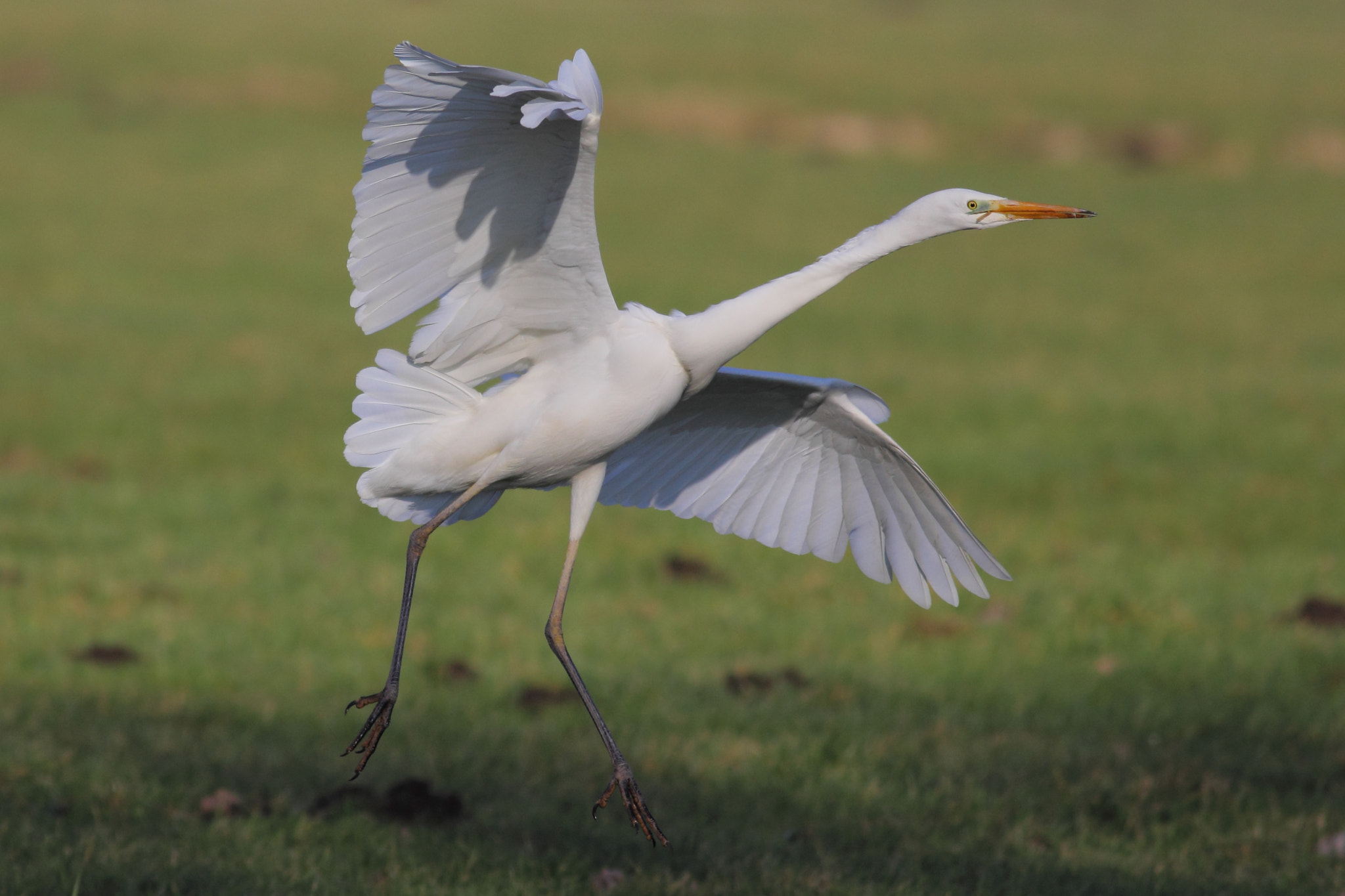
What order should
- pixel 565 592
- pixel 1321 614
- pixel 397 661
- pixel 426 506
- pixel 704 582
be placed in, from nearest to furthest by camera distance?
pixel 397 661, pixel 565 592, pixel 426 506, pixel 1321 614, pixel 704 582

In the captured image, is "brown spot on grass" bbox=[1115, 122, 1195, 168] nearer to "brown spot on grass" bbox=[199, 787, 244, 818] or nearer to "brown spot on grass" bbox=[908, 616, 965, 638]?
"brown spot on grass" bbox=[908, 616, 965, 638]

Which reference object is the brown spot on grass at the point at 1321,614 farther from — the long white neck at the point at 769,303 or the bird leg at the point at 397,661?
the bird leg at the point at 397,661

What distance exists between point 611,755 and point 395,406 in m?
1.30

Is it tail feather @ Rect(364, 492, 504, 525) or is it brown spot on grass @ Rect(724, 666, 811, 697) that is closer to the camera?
tail feather @ Rect(364, 492, 504, 525)

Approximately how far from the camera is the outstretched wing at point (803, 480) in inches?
192

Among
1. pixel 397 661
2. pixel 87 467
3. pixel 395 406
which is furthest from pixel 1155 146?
pixel 397 661

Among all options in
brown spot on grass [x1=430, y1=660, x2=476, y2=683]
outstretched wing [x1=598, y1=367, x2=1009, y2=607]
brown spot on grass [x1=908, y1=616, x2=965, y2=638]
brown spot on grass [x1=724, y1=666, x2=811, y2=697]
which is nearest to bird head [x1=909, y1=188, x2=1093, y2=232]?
outstretched wing [x1=598, y1=367, x2=1009, y2=607]

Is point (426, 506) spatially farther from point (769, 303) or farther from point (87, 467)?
point (87, 467)

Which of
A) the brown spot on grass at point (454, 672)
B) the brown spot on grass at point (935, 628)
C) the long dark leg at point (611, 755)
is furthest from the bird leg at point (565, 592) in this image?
the brown spot on grass at point (935, 628)

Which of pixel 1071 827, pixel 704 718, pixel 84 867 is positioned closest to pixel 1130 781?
pixel 1071 827

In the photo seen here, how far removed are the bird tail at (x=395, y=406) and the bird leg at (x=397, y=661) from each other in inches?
9.1

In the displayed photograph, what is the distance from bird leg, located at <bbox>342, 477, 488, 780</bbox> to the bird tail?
23 cm

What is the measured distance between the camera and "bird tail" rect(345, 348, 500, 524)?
14.6ft

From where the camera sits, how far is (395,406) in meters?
4.48
